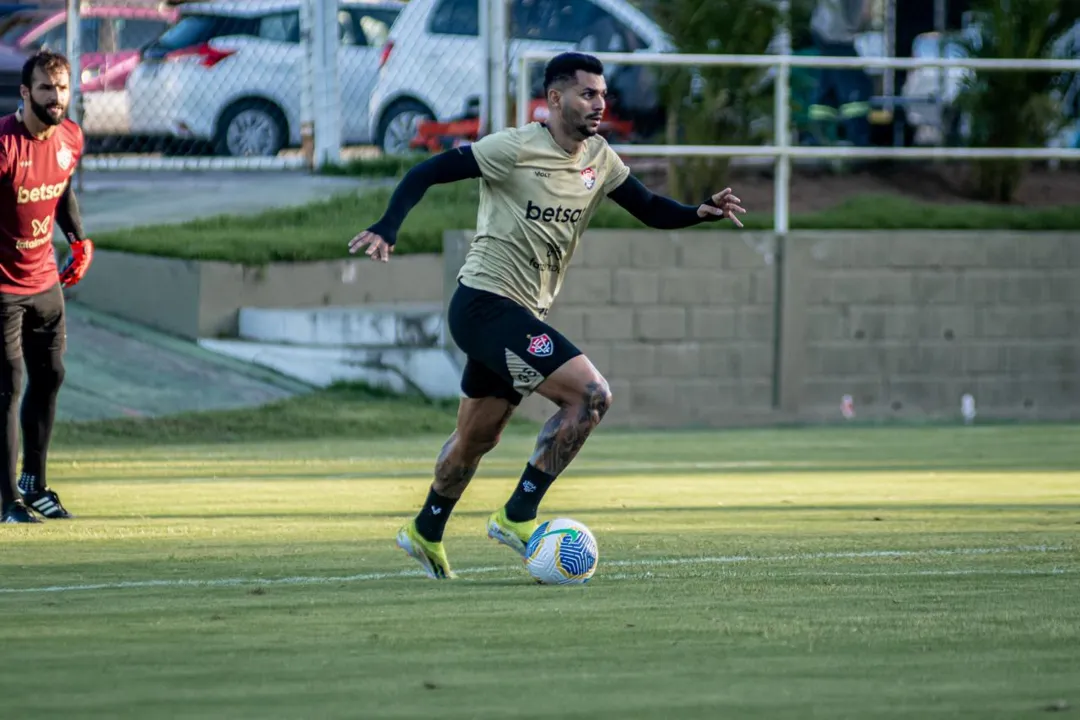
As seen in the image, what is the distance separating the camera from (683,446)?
14.9 m

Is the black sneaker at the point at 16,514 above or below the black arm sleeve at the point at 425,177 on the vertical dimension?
below

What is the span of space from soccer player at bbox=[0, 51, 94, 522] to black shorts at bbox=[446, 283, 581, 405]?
8.78 ft

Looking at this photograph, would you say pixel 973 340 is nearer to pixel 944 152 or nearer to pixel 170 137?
pixel 944 152

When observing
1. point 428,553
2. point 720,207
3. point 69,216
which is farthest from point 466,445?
point 69,216

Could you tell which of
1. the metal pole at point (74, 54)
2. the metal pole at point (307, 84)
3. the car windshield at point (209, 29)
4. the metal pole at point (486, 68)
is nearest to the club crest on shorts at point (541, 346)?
the metal pole at point (486, 68)

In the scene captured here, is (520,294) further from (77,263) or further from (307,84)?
(307,84)

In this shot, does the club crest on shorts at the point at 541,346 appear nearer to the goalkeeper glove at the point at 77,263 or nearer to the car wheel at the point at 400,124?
the goalkeeper glove at the point at 77,263

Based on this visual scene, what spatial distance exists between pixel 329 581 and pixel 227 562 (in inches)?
31.0

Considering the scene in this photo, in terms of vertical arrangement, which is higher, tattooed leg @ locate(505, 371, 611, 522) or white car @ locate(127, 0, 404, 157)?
white car @ locate(127, 0, 404, 157)

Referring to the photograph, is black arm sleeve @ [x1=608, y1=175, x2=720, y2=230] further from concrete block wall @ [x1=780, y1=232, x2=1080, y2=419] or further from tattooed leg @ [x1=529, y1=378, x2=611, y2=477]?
concrete block wall @ [x1=780, y1=232, x2=1080, y2=419]

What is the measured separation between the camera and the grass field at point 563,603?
5.05 metres

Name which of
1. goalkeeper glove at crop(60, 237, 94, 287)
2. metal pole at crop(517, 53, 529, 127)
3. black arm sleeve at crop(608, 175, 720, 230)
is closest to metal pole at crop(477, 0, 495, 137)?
metal pole at crop(517, 53, 529, 127)

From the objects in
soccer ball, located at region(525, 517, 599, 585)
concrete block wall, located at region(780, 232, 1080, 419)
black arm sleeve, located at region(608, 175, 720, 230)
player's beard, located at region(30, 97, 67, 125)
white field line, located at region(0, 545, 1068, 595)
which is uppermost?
player's beard, located at region(30, 97, 67, 125)

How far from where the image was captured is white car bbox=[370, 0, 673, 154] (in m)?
21.2
